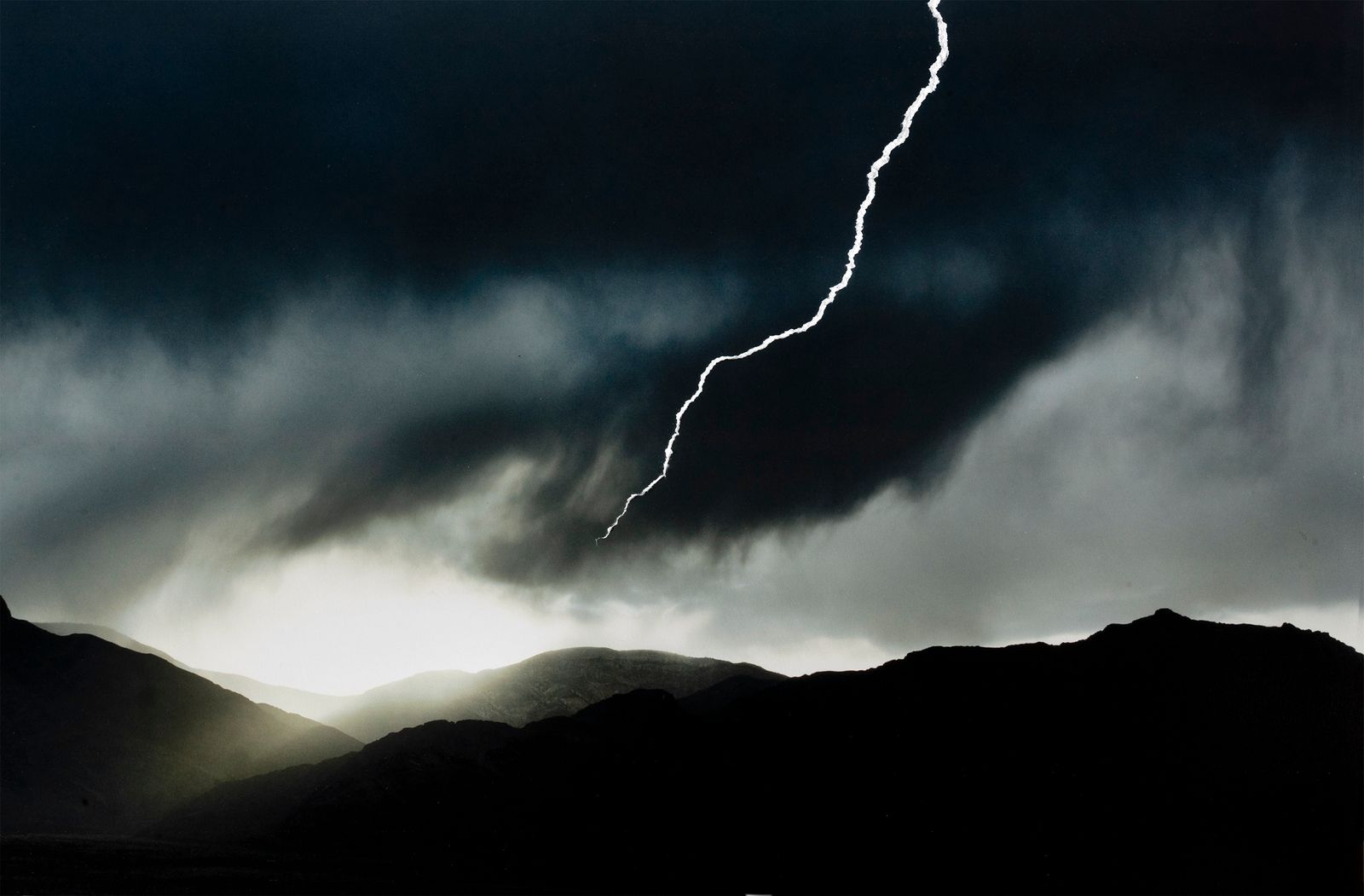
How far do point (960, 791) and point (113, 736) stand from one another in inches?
5315

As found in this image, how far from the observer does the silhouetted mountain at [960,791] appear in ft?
196

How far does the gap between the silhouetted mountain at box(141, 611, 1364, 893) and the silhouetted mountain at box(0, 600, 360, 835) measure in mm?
53093

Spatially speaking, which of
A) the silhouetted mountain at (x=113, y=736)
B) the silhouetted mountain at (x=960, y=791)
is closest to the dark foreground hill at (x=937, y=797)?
the silhouetted mountain at (x=960, y=791)

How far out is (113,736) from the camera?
476ft

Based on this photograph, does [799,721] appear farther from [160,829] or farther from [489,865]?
[160,829]

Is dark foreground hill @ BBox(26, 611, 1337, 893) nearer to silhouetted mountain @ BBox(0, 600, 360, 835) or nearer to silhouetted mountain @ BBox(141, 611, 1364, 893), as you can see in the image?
silhouetted mountain @ BBox(141, 611, 1364, 893)

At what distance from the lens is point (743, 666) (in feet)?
643

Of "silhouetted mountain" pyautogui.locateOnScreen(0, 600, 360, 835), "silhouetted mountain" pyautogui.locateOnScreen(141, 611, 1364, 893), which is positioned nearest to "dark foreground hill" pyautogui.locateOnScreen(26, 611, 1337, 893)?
"silhouetted mountain" pyautogui.locateOnScreen(141, 611, 1364, 893)

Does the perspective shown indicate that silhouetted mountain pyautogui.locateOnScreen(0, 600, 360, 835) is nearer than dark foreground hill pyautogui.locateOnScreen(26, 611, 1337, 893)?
No

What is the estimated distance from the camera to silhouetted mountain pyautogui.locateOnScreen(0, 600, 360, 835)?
130m

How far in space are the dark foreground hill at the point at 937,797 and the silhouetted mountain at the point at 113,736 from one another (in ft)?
157

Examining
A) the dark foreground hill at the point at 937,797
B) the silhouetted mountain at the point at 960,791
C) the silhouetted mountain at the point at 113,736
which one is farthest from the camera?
the silhouetted mountain at the point at 113,736

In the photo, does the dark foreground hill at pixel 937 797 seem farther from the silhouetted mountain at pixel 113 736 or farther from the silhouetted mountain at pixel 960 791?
the silhouetted mountain at pixel 113 736

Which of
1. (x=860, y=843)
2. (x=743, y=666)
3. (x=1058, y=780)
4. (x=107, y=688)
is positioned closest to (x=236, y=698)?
(x=107, y=688)
